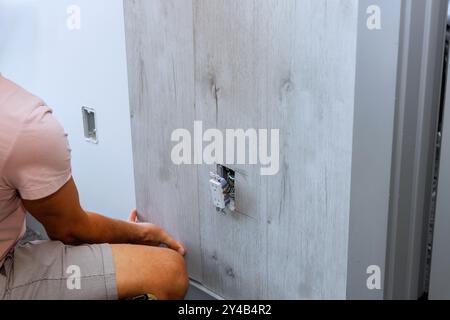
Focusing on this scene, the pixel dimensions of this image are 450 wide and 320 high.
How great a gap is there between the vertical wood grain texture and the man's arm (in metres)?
0.07

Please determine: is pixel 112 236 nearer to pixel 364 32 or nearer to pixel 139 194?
pixel 139 194

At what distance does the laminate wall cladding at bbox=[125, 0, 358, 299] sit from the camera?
1258 millimetres

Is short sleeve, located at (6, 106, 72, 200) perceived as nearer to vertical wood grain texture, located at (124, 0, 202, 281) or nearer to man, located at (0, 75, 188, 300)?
man, located at (0, 75, 188, 300)

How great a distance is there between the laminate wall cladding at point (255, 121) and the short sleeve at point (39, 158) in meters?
0.38

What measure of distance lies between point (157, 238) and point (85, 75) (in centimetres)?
54

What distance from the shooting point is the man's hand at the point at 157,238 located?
1673mm

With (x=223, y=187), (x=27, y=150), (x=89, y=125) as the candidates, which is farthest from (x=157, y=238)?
(x=27, y=150)

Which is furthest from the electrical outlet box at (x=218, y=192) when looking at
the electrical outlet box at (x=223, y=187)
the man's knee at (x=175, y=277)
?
the man's knee at (x=175, y=277)

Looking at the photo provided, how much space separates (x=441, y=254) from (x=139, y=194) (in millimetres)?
857

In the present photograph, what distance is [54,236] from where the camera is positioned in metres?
1.45

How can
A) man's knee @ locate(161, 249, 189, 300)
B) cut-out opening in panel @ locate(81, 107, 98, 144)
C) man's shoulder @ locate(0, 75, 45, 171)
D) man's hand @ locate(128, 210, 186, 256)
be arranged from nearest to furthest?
man's shoulder @ locate(0, 75, 45, 171)
man's knee @ locate(161, 249, 189, 300)
man's hand @ locate(128, 210, 186, 256)
cut-out opening in panel @ locate(81, 107, 98, 144)

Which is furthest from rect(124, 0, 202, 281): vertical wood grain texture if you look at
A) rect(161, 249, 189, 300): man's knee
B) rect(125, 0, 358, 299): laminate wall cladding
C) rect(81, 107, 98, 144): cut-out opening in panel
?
rect(81, 107, 98, 144): cut-out opening in panel
